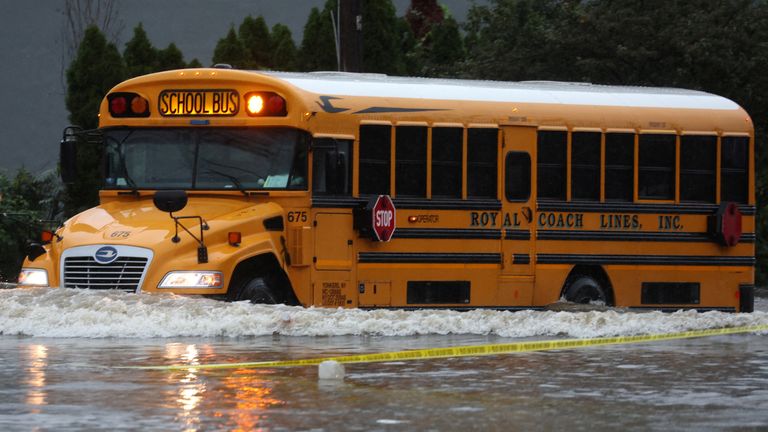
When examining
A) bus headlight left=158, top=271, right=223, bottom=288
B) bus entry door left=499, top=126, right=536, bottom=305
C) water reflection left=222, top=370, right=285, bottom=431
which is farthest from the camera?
bus entry door left=499, top=126, right=536, bottom=305

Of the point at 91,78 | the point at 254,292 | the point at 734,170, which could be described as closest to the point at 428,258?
the point at 254,292

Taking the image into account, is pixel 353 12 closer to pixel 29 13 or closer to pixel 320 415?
pixel 320 415

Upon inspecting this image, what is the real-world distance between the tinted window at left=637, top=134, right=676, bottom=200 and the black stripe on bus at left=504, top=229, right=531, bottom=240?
5.26ft

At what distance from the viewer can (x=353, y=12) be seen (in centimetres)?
2486

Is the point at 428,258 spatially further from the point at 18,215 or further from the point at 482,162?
the point at 18,215

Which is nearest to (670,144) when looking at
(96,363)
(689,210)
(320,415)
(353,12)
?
(689,210)

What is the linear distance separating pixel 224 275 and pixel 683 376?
534cm

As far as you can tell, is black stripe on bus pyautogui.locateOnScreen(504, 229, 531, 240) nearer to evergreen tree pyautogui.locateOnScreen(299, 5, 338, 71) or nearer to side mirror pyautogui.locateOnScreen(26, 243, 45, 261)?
side mirror pyautogui.locateOnScreen(26, 243, 45, 261)

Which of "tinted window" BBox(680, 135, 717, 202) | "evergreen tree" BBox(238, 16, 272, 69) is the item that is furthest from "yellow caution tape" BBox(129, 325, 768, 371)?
"evergreen tree" BBox(238, 16, 272, 69)

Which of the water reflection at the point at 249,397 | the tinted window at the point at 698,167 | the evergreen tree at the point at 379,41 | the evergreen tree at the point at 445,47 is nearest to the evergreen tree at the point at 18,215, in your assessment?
the evergreen tree at the point at 379,41

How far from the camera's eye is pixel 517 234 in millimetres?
19031

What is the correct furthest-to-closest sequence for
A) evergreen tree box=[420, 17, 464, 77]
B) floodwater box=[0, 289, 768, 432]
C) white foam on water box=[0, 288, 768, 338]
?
evergreen tree box=[420, 17, 464, 77] < white foam on water box=[0, 288, 768, 338] < floodwater box=[0, 289, 768, 432]

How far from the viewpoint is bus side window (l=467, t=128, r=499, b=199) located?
18781 millimetres

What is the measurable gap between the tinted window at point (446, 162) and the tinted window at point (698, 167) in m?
3.01
